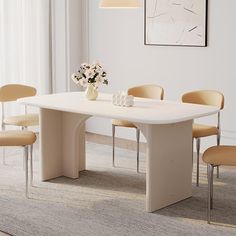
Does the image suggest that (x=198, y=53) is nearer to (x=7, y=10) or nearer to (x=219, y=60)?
(x=219, y=60)

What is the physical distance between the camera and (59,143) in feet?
16.7

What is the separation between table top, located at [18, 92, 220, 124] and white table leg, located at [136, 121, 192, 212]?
12 centimetres

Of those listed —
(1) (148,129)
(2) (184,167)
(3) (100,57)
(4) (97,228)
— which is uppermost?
(3) (100,57)

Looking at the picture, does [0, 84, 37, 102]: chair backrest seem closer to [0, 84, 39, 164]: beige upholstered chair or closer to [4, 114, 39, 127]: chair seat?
[0, 84, 39, 164]: beige upholstered chair

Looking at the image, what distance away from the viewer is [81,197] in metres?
4.53

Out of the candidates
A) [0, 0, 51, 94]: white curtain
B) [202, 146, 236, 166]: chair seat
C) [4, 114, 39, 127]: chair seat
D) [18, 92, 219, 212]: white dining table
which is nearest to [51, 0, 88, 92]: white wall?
[0, 0, 51, 94]: white curtain

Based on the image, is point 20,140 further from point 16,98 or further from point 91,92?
point 16,98

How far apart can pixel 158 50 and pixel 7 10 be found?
188 centimetres

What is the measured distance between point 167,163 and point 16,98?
2.09 m

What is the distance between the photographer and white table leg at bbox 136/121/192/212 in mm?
4125

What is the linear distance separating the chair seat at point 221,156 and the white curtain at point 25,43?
137 inches

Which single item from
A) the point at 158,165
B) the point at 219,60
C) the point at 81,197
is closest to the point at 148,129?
the point at 158,165

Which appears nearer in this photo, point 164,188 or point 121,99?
point 164,188

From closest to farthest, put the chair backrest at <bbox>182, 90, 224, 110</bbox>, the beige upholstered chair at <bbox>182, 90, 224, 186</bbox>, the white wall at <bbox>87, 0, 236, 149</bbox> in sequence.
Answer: the beige upholstered chair at <bbox>182, 90, 224, 186</bbox>, the chair backrest at <bbox>182, 90, 224, 110</bbox>, the white wall at <bbox>87, 0, 236, 149</bbox>
